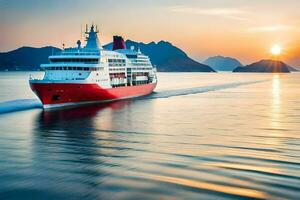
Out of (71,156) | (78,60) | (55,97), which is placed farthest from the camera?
(78,60)

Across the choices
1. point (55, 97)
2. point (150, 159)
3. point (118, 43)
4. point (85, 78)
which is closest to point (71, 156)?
point (150, 159)

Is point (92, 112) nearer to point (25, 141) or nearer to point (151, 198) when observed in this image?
point (25, 141)

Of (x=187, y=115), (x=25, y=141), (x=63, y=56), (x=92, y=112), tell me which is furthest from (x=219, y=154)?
(x=63, y=56)

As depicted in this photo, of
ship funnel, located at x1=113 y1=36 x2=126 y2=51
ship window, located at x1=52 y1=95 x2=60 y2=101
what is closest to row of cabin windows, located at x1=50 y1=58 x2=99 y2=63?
ship window, located at x1=52 y1=95 x2=60 y2=101

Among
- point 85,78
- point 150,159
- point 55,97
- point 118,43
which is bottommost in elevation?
point 150,159

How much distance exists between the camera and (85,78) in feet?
174

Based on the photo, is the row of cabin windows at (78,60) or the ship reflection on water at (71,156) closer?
the ship reflection on water at (71,156)

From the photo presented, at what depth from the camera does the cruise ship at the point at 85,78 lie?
50438 mm

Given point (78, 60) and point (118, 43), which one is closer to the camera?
point (78, 60)

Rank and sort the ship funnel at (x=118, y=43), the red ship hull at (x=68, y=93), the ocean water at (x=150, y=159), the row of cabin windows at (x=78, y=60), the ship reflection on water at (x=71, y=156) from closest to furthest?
1. the ocean water at (x=150, y=159)
2. the ship reflection on water at (x=71, y=156)
3. the red ship hull at (x=68, y=93)
4. the row of cabin windows at (x=78, y=60)
5. the ship funnel at (x=118, y=43)

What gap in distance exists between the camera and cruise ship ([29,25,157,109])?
50438 mm

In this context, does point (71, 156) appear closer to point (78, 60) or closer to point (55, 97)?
point (55, 97)

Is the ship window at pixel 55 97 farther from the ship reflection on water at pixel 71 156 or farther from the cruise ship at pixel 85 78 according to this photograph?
the ship reflection on water at pixel 71 156

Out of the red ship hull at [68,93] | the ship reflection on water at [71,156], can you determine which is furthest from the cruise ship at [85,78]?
the ship reflection on water at [71,156]
